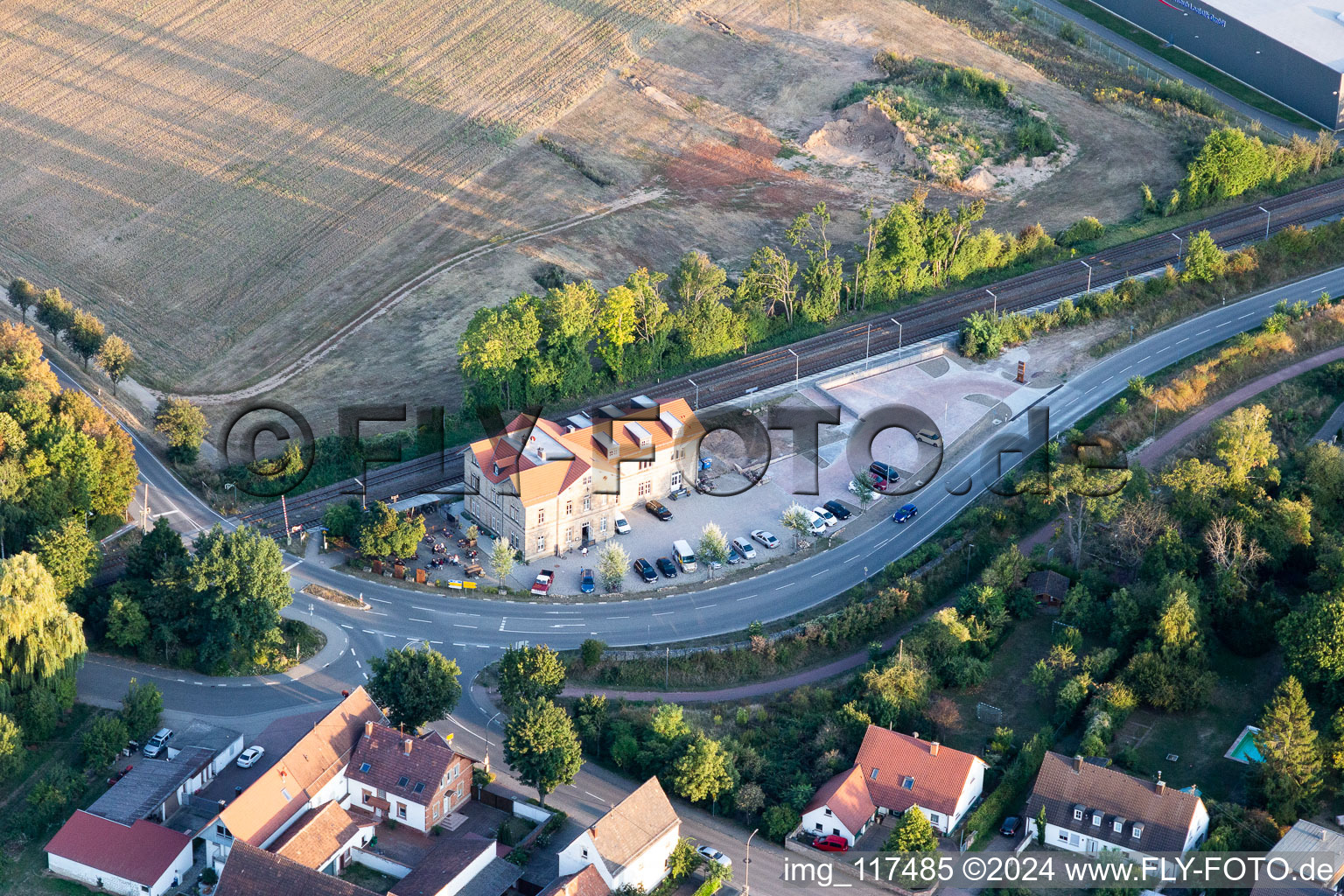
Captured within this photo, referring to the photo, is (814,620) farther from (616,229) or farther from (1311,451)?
(616,229)

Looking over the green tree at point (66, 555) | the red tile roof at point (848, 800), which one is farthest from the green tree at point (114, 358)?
the red tile roof at point (848, 800)

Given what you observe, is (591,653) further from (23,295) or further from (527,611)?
(23,295)

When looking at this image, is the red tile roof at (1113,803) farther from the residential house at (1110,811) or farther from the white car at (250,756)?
the white car at (250,756)

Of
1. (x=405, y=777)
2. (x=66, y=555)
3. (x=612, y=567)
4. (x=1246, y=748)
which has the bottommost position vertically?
(x=405, y=777)

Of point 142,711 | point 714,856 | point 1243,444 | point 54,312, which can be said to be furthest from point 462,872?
point 54,312

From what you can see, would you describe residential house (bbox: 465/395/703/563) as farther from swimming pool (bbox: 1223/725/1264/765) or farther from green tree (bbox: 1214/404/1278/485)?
swimming pool (bbox: 1223/725/1264/765)

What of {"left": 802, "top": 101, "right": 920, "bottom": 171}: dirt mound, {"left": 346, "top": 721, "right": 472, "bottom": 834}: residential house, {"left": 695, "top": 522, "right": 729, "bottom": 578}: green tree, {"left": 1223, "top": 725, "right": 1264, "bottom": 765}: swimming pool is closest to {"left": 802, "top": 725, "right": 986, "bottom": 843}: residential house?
{"left": 1223, "top": 725, "right": 1264, "bottom": 765}: swimming pool

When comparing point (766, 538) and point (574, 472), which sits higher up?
point (574, 472)
